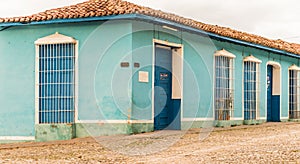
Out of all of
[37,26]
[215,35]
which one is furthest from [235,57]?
[37,26]

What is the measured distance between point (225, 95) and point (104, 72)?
491cm

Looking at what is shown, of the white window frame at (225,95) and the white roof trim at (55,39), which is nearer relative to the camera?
the white roof trim at (55,39)

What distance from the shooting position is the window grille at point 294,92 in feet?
62.9

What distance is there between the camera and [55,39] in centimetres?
1185

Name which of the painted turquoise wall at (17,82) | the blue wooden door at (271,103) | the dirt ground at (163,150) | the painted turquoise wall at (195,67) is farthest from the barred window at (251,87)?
the painted turquoise wall at (17,82)

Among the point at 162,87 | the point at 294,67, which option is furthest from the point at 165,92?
the point at 294,67

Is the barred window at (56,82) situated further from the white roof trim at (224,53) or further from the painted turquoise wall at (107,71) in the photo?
the white roof trim at (224,53)

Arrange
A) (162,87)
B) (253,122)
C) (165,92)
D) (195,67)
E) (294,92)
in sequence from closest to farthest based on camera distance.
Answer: (162,87), (165,92), (195,67), (253,122), (294,92)

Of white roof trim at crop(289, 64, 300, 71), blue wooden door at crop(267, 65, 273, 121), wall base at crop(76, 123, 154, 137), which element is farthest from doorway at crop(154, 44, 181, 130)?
white roof trim at crop(289, 64, 300, 71)

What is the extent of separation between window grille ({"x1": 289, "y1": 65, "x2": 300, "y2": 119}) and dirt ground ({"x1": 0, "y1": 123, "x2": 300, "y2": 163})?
8.89 metres

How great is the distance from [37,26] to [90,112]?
8.83ft

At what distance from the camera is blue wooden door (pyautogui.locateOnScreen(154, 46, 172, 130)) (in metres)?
12.3

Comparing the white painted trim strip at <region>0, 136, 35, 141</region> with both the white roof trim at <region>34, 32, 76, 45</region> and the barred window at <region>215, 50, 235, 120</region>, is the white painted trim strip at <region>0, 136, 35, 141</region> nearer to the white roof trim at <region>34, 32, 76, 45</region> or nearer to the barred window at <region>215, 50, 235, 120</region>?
the white roof trim at <region>34, 32, 76, 45</region>

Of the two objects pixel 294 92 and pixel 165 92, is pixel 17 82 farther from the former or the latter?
pixel 294 92
